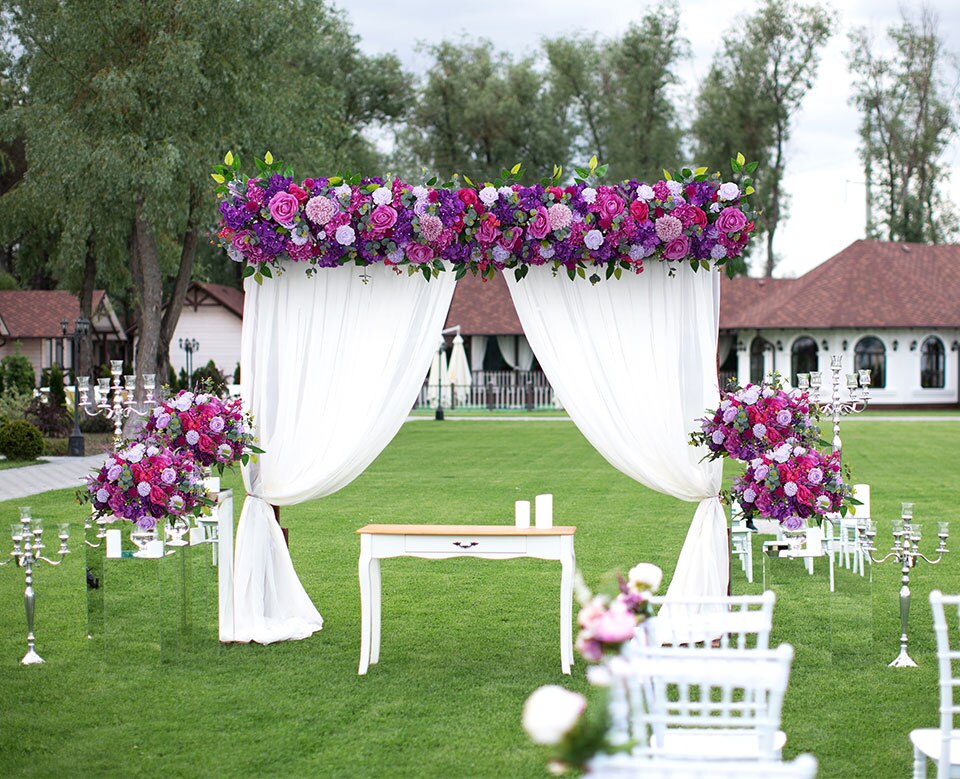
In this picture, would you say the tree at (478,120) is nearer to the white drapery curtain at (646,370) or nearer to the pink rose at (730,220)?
the white drapery curtain at (646,370)

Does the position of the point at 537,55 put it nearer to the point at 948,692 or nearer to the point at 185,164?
the point at 185,164

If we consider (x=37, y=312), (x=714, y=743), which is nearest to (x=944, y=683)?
(x=714, y=743)

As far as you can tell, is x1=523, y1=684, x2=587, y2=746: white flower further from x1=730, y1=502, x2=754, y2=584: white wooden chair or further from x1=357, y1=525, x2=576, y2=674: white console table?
x1=730, y1=502, x2=754, y2=584: white wooden chair

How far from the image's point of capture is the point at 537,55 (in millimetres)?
47719

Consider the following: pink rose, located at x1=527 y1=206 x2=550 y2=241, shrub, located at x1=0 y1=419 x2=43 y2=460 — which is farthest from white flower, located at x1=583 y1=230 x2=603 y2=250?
shrub, located at x1=0 y1=419 x2=43 y2=460

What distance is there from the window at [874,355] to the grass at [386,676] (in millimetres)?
28693

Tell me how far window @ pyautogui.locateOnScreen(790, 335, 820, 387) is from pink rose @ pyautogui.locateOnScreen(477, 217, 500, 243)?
33.3 metres

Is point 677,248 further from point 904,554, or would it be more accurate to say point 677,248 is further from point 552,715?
point 552,715

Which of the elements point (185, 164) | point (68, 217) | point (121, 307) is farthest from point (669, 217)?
point (121, 307)

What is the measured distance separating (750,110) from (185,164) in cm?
2844

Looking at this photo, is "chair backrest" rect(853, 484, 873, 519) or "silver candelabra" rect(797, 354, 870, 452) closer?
"silver candelabra" rect(797, 354, 870, 452)

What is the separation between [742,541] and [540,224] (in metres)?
2.35

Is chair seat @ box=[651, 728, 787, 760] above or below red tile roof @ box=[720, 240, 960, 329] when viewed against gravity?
below

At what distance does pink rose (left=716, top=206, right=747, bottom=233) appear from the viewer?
7.41 meters
